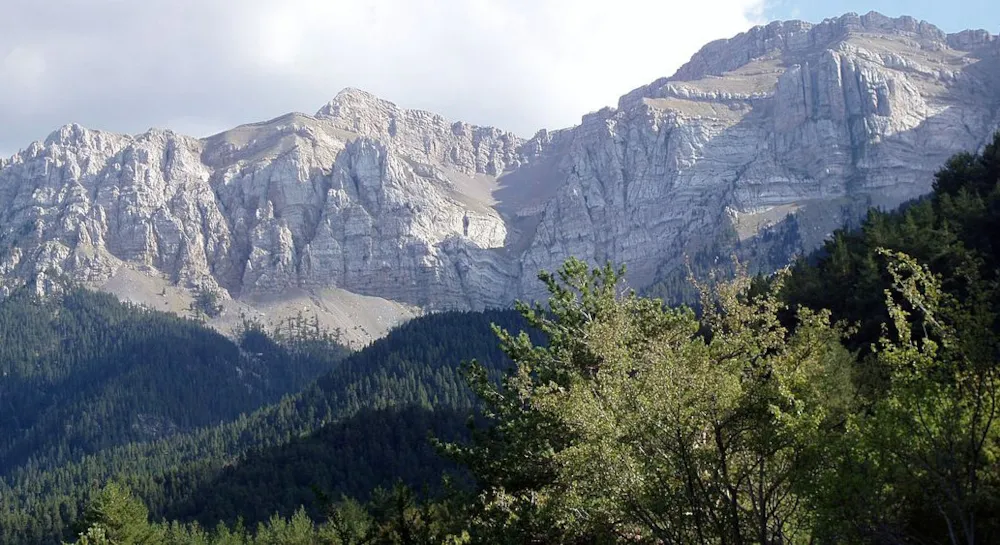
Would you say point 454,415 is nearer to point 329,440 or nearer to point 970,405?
point 329,440

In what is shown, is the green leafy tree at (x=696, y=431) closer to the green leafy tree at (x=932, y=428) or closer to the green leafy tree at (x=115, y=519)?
the green leafy tree at (x=932, y=428)

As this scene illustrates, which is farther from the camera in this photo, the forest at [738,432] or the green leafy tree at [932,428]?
the forest at [738,432]

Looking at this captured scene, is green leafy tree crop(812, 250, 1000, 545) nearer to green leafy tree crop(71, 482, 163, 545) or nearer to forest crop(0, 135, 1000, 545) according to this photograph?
forest crop(0, 135, 1000, 545)

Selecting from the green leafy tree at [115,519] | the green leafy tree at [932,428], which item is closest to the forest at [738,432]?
the green leafy tree at [932,428]

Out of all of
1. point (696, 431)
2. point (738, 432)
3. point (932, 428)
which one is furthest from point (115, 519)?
point (932, 428)

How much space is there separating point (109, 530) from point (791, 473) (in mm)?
63107

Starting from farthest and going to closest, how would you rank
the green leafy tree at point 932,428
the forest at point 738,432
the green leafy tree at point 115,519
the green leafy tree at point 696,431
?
the green leafy tree at point 115,519
the green leafy tree at point 696,431
the forest at point 738,432
the green leafy tree at point 932,428

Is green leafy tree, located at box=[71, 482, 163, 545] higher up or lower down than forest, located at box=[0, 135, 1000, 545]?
lower down

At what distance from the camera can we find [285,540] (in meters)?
85.3

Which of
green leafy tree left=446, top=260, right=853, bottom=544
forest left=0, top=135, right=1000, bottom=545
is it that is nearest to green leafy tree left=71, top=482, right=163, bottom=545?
forest left=0, top=135, right=1000, bottom=545

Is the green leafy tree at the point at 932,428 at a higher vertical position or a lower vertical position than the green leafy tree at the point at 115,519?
higher

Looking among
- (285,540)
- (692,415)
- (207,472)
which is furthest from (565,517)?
(207,472)

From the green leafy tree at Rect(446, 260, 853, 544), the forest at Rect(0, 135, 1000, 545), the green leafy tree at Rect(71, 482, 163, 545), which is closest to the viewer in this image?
the forest at Rect(0, 135, 1000, 545)

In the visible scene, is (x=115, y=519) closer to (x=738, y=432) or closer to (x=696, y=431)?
(x=696, y=431)
